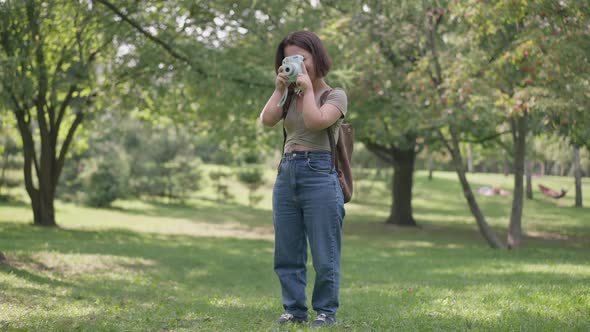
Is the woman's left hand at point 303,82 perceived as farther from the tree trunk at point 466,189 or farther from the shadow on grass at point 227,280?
the tree trunk at point 466,189

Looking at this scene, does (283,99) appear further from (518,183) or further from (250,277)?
(518,183)

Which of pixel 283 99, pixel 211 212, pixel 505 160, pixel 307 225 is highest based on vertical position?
pixel 505 160

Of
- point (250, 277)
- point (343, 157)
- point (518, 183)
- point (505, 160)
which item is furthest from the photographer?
point (505, 160)

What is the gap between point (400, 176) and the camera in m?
24.2

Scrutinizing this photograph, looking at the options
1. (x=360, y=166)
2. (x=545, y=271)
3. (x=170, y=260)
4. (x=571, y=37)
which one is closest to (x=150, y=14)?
(x=170, y=260)

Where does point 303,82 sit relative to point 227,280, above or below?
above

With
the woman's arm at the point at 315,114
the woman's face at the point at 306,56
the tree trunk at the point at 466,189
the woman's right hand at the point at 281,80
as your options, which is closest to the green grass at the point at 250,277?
the tree trunk at the point at 466,189

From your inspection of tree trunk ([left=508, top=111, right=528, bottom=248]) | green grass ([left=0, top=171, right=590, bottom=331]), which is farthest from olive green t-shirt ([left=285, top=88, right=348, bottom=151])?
tree trunk ([left=508, top=111, right=528, bottom=248])

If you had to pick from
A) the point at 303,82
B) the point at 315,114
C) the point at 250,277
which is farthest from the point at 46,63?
the point at 315,114

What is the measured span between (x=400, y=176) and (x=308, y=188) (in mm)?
20269

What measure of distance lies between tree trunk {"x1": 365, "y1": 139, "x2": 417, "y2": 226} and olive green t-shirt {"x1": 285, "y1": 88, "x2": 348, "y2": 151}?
1919cm

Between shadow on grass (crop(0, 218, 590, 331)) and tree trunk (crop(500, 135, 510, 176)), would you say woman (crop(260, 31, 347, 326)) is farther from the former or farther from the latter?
tree trunk (crop(500, 135, 510, 176))

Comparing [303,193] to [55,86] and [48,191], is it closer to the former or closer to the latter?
[55,86]

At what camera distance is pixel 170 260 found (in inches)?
506
